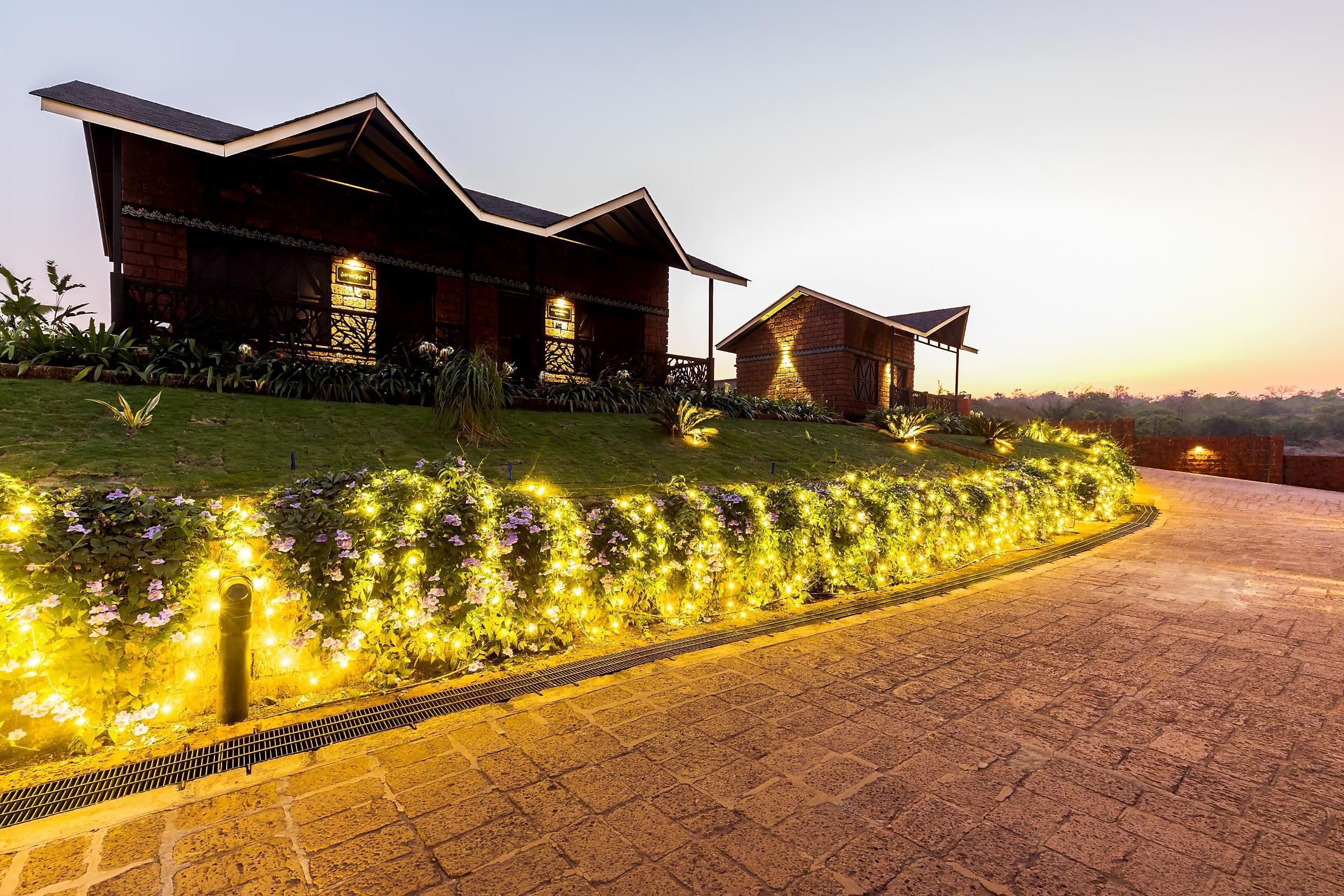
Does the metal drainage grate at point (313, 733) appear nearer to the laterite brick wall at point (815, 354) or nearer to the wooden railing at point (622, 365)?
the wooden railing at point (622, 365)

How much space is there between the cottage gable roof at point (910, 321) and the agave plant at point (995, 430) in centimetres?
462

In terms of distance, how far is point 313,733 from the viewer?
269 centimetres

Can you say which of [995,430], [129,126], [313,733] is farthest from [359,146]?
[995,430]

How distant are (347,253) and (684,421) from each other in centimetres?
848

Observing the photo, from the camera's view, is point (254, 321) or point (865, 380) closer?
point (254, 321)

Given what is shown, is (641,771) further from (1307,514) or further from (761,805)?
(1307,514)

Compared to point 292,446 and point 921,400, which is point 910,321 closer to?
point 921,400

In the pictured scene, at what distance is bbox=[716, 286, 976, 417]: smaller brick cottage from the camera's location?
20234 mm

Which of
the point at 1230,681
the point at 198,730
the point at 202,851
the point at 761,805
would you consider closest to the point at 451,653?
the point at 198,730

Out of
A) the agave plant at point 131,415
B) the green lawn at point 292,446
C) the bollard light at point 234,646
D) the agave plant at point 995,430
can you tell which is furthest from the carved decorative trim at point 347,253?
the agave plant at point 995,430

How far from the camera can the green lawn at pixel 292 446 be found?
4.73 meters

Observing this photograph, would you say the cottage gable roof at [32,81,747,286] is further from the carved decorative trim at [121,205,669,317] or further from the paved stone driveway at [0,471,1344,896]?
the paved stone driveway at [0,471,1344,896]

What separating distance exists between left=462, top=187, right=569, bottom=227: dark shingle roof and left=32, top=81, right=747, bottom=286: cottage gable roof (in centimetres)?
7

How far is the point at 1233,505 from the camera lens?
543 inches
